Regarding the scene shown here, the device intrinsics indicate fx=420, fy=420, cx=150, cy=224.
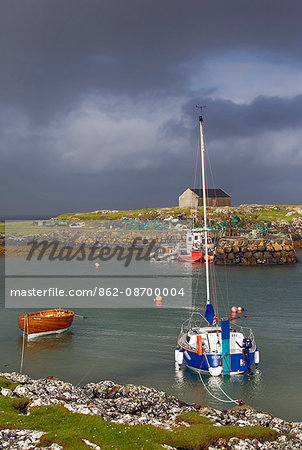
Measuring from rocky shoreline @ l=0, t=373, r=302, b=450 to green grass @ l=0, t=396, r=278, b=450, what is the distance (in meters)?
0.43

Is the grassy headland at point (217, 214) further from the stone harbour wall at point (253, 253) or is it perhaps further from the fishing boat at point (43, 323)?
the fishing boat at point (43, 323)

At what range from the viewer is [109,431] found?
52.0ft

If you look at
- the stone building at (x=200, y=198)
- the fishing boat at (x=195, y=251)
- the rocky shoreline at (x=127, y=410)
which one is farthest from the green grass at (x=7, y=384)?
the stone building at (x=200, y=198)

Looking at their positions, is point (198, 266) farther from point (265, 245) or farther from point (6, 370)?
point (6, 370)

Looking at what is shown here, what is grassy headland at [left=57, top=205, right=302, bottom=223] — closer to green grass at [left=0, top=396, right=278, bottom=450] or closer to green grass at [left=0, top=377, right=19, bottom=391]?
green grass at [left=0, top=377, right=19, bottom=391]

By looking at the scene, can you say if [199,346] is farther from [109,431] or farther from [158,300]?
[158,300]

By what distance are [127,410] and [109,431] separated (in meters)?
4.05

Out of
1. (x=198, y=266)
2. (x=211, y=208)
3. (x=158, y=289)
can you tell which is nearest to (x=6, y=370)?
(x=158, y=289)

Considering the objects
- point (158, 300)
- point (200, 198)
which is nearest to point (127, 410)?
point (158, 300)

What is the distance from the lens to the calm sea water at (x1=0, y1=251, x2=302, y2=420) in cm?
2578

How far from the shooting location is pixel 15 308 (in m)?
48.6

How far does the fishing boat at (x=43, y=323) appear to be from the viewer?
36156mm

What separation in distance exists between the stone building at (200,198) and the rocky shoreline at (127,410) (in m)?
124

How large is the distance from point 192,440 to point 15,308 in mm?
36778
